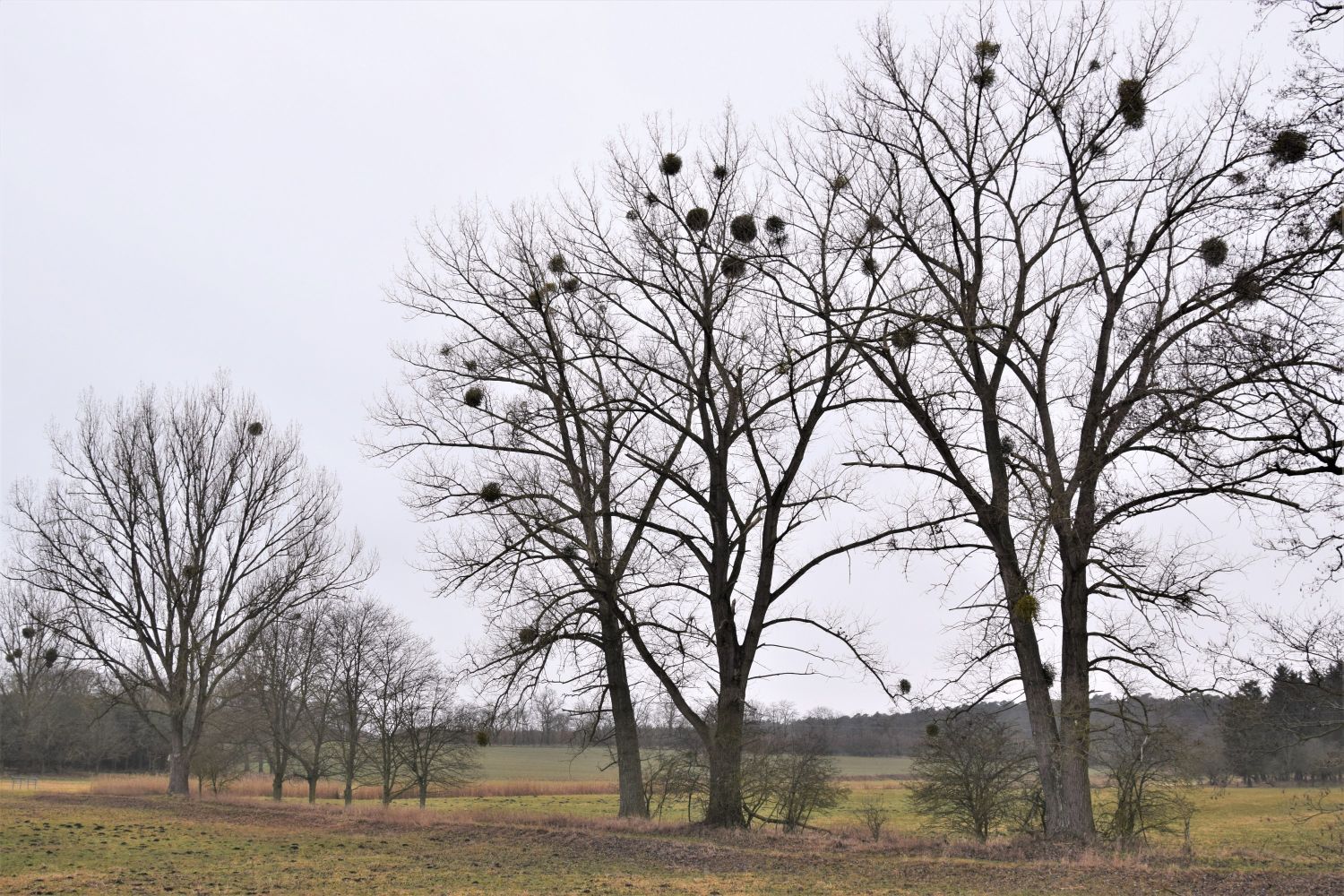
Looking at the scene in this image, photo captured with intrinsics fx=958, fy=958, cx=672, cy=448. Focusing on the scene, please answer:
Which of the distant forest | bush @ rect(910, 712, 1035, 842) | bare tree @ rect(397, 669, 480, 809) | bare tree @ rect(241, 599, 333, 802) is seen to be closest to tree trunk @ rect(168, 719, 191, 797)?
the distant forest

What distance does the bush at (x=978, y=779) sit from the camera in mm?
21219

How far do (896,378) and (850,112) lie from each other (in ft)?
16.0

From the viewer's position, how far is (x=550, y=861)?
532 inches

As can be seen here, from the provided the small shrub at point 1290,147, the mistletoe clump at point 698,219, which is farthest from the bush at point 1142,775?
the mistletoe clump at point 698,219

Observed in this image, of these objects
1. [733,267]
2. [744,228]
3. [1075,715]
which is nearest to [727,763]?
[1075,715]

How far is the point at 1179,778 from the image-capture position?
17.3 metres

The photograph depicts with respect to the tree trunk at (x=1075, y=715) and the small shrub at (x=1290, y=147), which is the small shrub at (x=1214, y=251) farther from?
the tree trunk at (x=1075, y=715)

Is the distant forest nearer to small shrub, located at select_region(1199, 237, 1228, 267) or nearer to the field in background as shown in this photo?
the field in background

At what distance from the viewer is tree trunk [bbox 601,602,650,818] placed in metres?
20.3

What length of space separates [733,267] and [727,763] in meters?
9.08

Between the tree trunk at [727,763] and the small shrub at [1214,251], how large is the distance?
10.6 m

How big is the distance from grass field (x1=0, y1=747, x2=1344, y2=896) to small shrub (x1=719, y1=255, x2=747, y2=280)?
9.81 meters

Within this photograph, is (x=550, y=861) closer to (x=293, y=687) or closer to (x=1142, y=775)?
(x=1142, y=775)

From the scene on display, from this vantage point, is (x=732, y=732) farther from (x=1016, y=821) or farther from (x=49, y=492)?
(x=49, y=492)
